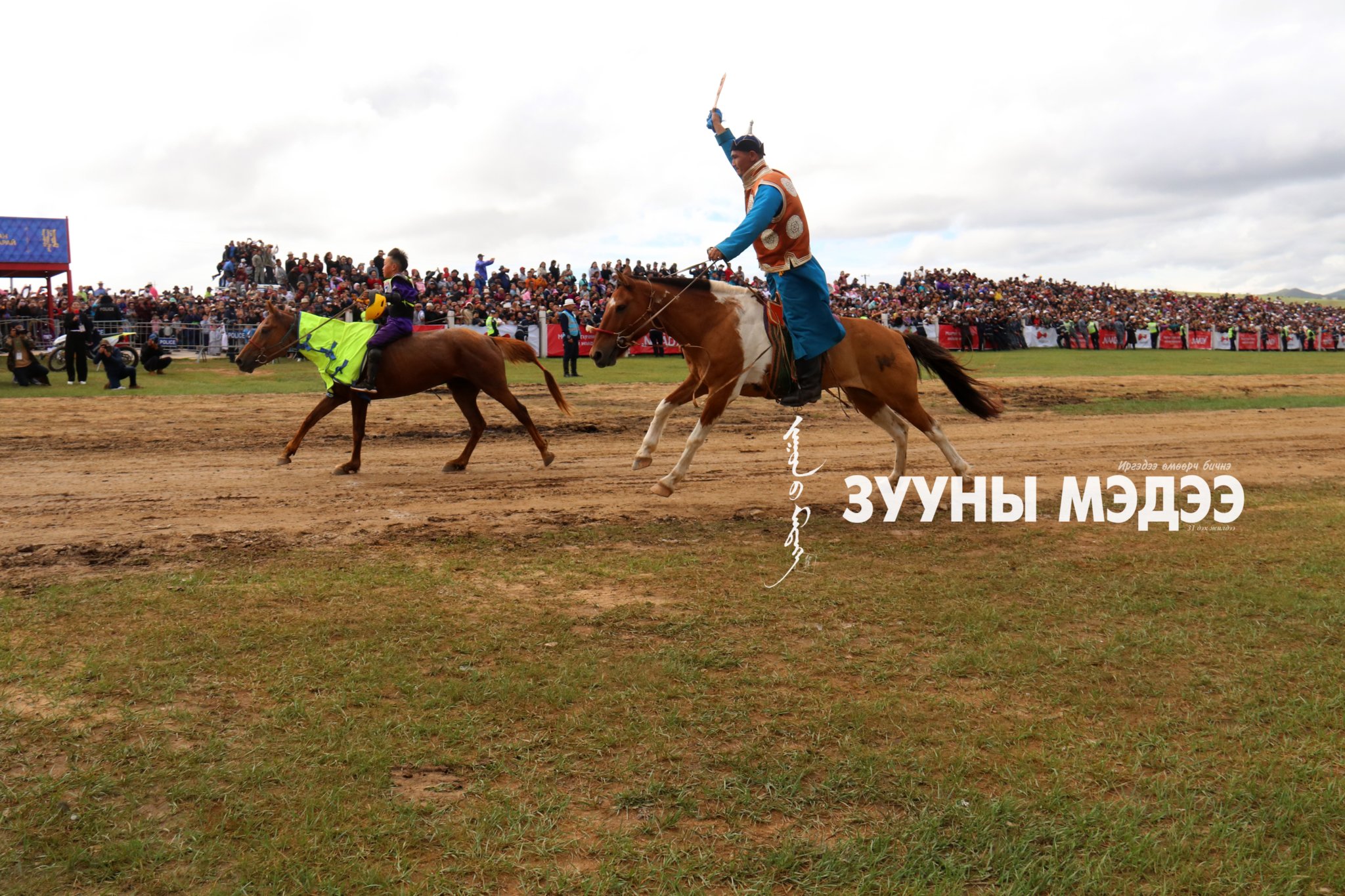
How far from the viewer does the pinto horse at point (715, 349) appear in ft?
27.3

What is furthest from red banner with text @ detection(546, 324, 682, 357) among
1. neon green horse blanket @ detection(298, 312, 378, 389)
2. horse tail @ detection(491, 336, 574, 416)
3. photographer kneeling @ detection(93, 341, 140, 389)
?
neon green horse blanket @ detection(298, 312, 378, 389)

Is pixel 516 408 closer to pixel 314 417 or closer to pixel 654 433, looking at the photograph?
pixel 314 417

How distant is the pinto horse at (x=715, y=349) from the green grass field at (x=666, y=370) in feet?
12.0

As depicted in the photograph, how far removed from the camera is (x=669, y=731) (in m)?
3.98

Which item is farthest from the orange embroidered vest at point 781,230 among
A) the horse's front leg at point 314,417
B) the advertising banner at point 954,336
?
the advertising banner at point 954,336

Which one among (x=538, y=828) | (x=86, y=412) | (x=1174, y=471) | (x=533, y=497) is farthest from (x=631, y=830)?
(x=86, y=412)

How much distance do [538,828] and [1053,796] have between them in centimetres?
195

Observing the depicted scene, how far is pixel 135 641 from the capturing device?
4.78 m

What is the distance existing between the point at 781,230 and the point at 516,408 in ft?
13.6

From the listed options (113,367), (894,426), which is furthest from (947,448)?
(113,367)

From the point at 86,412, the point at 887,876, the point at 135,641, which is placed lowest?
the point at 887,876

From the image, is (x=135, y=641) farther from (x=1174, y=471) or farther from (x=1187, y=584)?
(x=1174, y=471)

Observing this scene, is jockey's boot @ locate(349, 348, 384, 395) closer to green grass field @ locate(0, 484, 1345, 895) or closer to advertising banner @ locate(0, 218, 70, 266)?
green grass field @ locate(0, 484, 1345, 895)

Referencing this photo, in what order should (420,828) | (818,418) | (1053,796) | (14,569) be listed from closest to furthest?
(420,828)
(1053,796)
(14,569)
(818,418)
